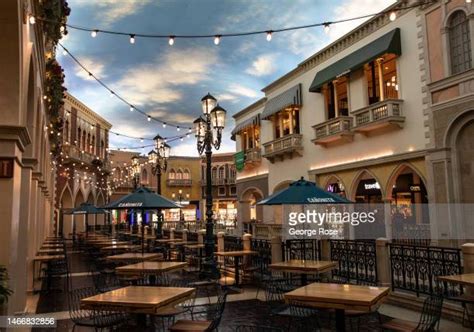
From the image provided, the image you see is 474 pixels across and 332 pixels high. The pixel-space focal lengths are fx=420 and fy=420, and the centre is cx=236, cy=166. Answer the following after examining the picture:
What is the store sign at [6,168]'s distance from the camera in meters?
6.48

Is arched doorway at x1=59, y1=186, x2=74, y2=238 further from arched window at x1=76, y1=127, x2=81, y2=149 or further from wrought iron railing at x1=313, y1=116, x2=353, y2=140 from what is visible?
wrought iron railing at x1=313, y1=116, x2=353, y2=140

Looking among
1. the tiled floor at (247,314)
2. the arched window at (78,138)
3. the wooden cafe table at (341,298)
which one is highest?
the arched window at (78,138)

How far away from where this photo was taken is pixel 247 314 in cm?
864

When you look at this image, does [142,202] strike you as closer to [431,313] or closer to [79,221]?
[431,313]

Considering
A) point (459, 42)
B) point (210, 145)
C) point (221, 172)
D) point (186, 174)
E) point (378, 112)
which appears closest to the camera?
point (210, 145)

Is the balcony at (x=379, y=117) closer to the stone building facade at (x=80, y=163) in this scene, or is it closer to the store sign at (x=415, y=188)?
the store sign at (x=415, y=188)

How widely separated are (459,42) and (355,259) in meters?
8.68

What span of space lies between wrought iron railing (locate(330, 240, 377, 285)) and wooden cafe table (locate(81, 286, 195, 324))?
577 cm

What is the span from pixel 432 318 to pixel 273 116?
2168cm

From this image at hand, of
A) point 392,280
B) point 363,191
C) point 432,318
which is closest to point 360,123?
point 363,191

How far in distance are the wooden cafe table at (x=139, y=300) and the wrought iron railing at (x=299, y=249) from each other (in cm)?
605

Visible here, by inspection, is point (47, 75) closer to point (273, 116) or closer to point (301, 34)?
point (273, 116)

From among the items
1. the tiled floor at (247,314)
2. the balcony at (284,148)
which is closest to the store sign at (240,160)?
the balcony at (284,148)

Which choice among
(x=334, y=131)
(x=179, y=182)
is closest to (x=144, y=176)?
(x=179, y=182)
